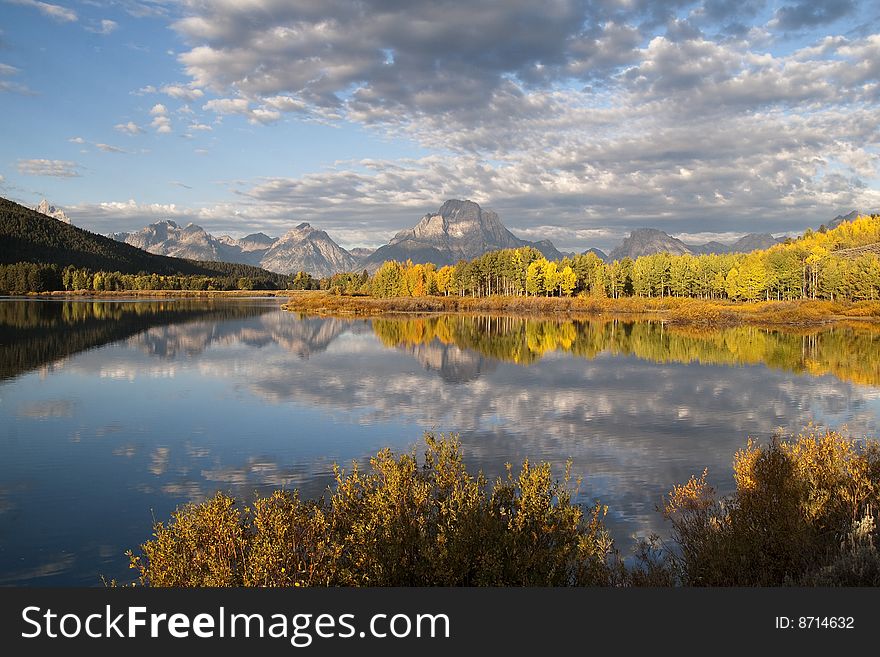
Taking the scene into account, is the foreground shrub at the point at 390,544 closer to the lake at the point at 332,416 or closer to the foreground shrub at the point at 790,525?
the foreground shrub at the point at 790,525

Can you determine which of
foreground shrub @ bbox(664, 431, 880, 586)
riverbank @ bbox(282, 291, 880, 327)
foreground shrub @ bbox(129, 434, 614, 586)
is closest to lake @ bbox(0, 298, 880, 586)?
foreground shrub @ bbox(664, 431, 880, 586)

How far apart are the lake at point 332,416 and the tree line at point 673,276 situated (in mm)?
Answer: 84132

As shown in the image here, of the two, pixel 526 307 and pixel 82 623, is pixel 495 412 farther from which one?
pixel 526 307

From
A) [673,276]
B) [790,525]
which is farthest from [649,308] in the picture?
[790,525]

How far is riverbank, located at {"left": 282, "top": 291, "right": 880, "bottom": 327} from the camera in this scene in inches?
3969

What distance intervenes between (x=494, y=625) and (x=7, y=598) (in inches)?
186

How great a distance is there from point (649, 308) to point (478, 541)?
125 meters

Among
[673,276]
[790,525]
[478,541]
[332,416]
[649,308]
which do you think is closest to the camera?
[478,541]

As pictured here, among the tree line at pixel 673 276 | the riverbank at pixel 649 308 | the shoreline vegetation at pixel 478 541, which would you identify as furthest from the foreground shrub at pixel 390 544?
the tree line at pixel 673 276

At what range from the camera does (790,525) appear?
412 inches

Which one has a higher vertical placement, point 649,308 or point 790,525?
point 649,308

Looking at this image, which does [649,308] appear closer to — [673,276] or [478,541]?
[673,276]

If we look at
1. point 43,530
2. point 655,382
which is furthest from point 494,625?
point 655,382

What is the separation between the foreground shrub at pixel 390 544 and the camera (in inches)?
329
